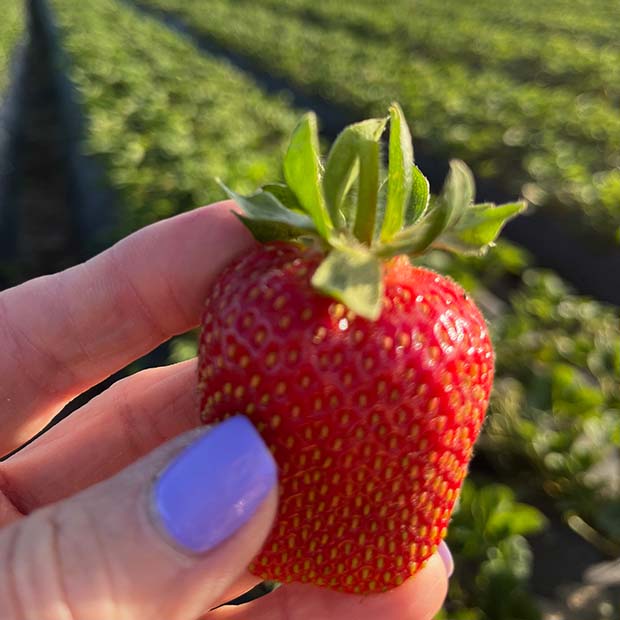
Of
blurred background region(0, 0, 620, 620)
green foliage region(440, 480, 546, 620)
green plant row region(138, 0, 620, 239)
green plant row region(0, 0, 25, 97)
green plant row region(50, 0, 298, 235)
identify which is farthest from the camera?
green plant row region(0, 0, 25, 97)

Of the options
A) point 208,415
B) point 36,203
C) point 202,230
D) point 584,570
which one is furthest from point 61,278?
point 36,203

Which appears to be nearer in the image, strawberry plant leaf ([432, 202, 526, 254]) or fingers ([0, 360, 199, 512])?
strawberry plant leaf ([432, 202, 526, 254])

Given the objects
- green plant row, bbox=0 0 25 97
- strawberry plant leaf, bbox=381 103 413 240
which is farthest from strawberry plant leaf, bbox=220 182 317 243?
green plant row, bbox=0 0 25 97

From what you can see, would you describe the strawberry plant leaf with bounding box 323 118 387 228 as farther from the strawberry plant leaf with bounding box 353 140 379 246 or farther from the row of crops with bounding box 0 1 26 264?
the row of crops with bounding box 0 1 26 264

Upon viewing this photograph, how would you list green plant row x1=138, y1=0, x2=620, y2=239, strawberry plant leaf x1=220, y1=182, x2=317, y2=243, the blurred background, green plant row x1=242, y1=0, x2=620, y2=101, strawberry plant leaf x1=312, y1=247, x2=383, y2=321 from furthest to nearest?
green plant row x1=242, y1=0, x2=620, y2=101, green plant row x1=138, y1=0, x2=620, y2=239, the blurred background, strawberry plant leaf x1=220, y1=182, x2=317, y2=243, strawberry plant leaf x1=312, y1=247, x2=383, y2=321

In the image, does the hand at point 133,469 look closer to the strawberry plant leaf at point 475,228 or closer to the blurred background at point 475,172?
the strawberry plant leaf at point 475,228

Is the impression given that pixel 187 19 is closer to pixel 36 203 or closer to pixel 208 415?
pixel 36 203

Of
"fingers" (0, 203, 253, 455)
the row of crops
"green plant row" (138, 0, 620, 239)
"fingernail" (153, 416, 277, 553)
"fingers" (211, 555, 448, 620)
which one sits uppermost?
"fingernail" (153, 416, 277, 553)

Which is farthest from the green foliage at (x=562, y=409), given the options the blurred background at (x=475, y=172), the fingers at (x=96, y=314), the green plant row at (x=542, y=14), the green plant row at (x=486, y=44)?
the green plant row at (x=542, y=14)
